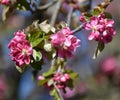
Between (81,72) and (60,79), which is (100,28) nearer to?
(60,79)

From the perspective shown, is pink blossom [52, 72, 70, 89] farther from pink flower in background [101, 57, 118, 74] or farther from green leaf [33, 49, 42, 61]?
pink flower in background [101, 57, 118, 74]

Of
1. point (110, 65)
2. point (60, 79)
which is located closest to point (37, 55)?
point (60, 79)

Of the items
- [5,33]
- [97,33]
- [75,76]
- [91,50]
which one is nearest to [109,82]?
[91,50]

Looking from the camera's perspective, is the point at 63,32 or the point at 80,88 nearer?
the point at 63,32

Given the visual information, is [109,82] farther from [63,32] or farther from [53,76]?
[63,32]

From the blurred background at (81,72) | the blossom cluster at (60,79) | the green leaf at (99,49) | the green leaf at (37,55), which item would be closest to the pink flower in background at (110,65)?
the blurred background at (81,72)

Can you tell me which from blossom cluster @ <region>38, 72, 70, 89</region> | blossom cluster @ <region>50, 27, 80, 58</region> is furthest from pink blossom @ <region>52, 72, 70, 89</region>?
blossom cluster @ <region>50, 27, 80, 58</region>
